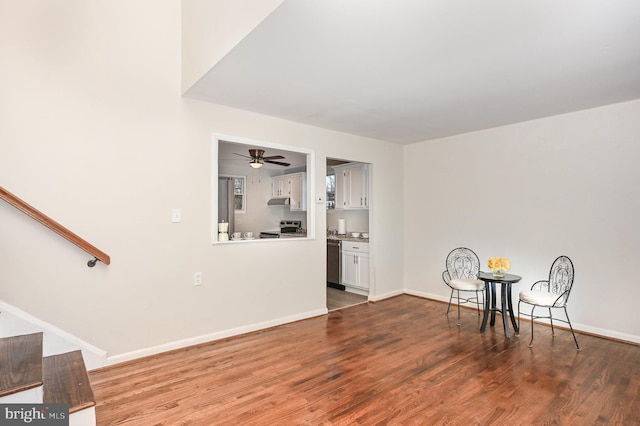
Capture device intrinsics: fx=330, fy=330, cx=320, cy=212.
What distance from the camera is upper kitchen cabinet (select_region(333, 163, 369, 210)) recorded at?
561 centimetres

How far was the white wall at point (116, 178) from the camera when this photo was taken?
99.3 inches

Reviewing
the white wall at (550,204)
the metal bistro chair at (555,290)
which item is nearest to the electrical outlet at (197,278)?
the metal bistro chair at (555,290)

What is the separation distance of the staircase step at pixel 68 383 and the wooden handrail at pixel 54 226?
0.75 meters

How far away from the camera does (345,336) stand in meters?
3.57

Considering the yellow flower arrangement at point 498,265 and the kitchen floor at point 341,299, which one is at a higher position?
the yellow flower arrangement at point 498,265

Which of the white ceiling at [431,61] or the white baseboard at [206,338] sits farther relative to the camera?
the white baseboard at [206,338]

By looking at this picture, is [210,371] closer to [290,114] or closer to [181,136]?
[181,136]

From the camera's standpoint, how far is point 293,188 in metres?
7.20

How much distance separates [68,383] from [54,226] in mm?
1161

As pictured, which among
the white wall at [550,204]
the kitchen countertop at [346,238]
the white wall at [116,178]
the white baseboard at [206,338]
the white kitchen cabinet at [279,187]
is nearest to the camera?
the white wall at [116,178]

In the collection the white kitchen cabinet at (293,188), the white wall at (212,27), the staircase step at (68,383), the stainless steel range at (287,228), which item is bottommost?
the staircase step at (68,383)

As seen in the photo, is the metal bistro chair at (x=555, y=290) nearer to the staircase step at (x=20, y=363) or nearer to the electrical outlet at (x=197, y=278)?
the electrical outlet at (x=197, y=278)

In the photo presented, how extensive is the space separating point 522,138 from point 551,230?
3.93 feet

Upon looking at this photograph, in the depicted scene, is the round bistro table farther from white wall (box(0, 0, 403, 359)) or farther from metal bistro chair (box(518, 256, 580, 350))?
white wall (box(0, 0, 403, 359))
